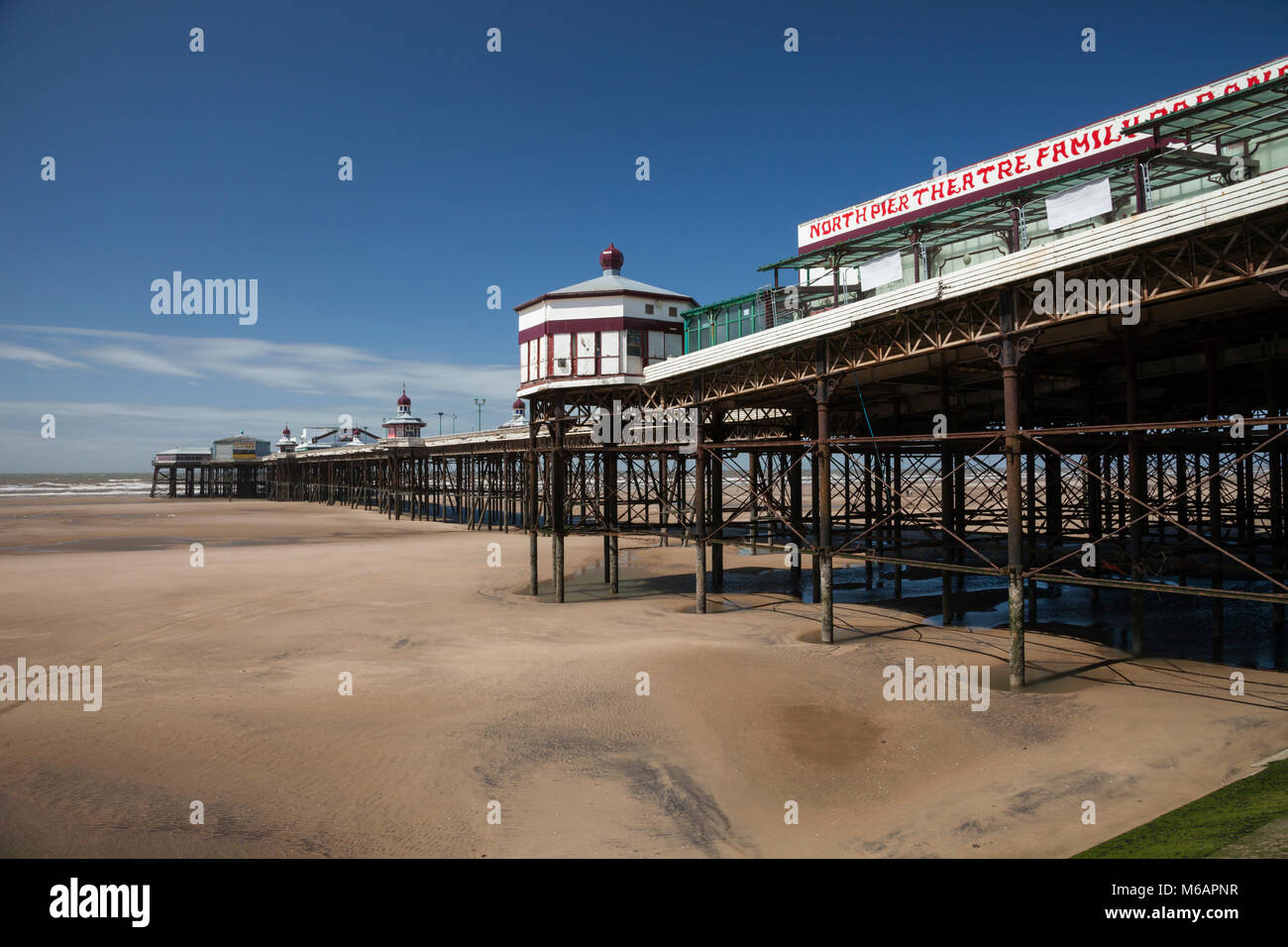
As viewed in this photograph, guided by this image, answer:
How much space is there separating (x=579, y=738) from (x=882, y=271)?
11834mm

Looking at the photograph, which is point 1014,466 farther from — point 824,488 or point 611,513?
point 611,513

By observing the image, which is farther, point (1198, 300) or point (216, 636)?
point (216, 636)

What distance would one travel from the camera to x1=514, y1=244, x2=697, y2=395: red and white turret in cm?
2267

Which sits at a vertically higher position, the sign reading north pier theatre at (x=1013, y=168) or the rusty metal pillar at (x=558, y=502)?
the sign reading north pier theatre at (x=1013, y=168)

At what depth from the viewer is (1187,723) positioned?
10.8m

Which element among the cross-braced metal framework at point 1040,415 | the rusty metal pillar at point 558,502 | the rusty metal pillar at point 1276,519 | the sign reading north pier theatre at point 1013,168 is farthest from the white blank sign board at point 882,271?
the rusty metal pillar at point 558,502

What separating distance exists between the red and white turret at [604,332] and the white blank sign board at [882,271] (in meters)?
8.25

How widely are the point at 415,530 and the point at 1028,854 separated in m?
44.3

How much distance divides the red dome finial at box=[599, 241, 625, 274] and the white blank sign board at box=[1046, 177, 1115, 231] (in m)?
13.9

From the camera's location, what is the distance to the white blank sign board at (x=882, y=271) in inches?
614

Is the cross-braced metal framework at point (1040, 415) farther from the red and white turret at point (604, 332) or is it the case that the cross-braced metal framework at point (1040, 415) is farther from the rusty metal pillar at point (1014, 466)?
the red and white turret at point (604, 332)

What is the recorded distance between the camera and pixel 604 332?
22.8 m

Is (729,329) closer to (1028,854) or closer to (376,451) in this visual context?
(1028,854)

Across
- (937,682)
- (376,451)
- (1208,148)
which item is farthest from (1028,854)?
(376,451)
